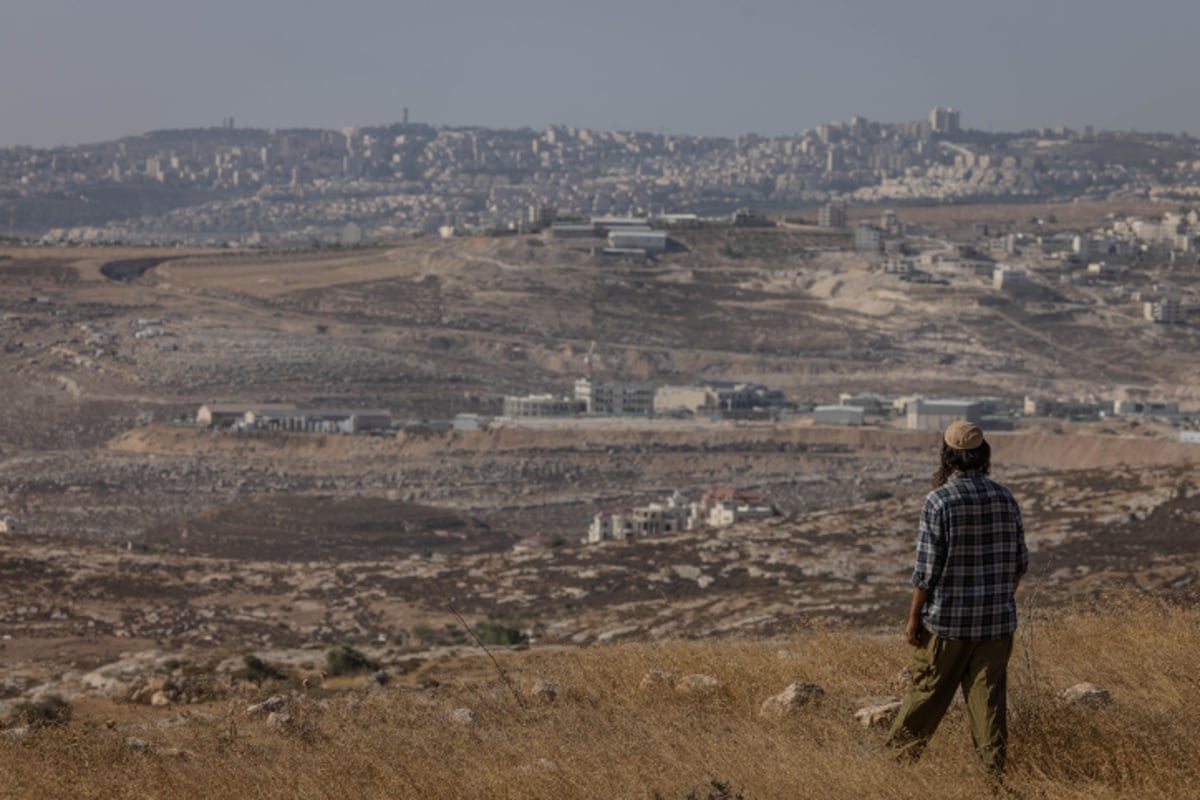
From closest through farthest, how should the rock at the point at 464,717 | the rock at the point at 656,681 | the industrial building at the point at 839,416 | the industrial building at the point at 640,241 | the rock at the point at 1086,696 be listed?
the rock at the point at 1086,696
the rock at the point at 464,717
the rock at the point at 656,681
the industrial building at the point at 839,416
the industrial building at the point at 640,241

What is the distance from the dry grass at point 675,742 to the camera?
4855 millimetres

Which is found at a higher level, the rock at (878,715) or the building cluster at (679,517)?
the rock at (878,715)

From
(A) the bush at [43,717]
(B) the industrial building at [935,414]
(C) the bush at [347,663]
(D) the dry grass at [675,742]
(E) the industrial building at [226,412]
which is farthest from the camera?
(E) the industrial building at [226,412]

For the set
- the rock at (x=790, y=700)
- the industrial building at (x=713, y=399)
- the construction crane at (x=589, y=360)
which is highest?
the rock at (x=790, y=700)

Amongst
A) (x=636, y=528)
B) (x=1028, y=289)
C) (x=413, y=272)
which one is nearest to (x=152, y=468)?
(x=636, y=528)

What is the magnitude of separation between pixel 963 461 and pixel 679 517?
102 ft

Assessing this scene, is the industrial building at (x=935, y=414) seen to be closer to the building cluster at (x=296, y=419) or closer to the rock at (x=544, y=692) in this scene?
the building cluster at (x=296, y=419)

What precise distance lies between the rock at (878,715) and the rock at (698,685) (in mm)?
865

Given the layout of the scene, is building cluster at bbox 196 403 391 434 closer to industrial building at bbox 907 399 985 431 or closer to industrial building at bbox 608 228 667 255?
industrial building at bbox 907 399 985 431

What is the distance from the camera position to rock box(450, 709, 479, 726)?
20.3 ft

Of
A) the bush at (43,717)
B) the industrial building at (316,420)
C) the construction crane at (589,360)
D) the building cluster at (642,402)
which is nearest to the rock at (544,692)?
the bush at (43,717)

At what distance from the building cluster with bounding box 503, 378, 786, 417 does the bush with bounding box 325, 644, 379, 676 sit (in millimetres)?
44795

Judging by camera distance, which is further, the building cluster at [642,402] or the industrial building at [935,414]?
the building cluster at [642,402]

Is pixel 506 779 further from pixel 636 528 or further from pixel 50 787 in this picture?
pixel 636 528
